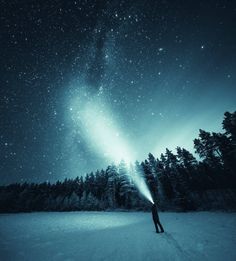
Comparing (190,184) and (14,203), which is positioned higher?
(14,203)

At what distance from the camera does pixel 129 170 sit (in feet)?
164

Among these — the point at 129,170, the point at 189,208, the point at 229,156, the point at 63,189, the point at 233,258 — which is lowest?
the point at 233,258

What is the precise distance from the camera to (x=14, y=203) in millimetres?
69125

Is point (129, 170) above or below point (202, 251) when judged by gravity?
above

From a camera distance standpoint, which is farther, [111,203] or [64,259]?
[111,203]

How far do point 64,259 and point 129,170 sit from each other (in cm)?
4417

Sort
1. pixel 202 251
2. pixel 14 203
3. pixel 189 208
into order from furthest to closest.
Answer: pixel 14 203 < pixel 189 208 < pixel 202 251

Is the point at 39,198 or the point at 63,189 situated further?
the point at 63,189

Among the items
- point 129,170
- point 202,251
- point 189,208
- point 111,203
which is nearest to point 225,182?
point 189,208

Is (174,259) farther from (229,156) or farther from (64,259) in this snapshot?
(229,156)

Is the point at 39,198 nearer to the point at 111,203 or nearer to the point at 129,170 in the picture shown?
the point at 111,203

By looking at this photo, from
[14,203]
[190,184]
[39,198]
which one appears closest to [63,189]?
[39,198]

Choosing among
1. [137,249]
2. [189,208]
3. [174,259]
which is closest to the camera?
[174,259]

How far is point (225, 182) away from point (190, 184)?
846 cm
